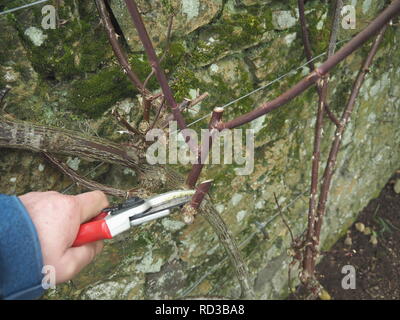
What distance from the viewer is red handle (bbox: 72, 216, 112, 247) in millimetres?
1020

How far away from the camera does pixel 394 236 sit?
107 inches

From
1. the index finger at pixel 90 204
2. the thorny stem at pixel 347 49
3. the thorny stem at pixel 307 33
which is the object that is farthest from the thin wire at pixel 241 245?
the thorny stem at pixel 347 49

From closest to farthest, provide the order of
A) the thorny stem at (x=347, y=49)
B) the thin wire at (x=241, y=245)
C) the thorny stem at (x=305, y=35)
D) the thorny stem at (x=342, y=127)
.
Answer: the thorny stem at (x=347, y=49) → the thorny stem at (x=305, y=35) → the thorny stem at (x=342, y=127) → the thin wire at (x=241, y=245)

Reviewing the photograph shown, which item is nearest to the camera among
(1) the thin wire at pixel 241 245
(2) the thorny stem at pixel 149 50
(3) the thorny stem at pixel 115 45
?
(2) the thorny stem at pixel 149 50

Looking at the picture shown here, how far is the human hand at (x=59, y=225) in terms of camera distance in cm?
94

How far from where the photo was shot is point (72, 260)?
3.30ft

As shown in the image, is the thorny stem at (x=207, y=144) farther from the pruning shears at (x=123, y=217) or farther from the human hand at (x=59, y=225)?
the human hand at (x=59, y=225)

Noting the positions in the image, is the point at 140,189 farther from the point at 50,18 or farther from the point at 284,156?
the point at 284,156

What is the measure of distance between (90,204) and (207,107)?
0.59 metres

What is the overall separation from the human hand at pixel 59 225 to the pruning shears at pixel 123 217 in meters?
0.03

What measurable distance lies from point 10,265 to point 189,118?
0.77 metres

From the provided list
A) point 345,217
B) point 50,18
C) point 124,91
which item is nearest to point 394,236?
point 345,217

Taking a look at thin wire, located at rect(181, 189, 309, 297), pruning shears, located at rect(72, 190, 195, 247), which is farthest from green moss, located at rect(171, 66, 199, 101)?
thin wire, located at rect(181, 189, 309, 297)

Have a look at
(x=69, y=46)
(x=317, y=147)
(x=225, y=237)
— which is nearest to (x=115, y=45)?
(x=69, y=46)
